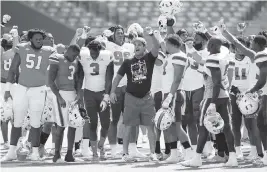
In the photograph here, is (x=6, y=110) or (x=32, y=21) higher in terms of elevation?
(x=32, y=21)

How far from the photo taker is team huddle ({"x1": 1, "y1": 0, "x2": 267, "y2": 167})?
836cm

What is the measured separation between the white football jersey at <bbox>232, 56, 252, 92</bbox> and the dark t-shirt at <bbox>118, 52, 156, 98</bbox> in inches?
50.9

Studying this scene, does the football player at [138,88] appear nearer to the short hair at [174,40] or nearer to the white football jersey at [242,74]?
the short hair at [174,40]

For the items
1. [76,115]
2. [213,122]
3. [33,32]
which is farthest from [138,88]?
[33,32]

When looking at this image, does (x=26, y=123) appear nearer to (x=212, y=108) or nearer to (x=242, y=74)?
(x=212, y=108)

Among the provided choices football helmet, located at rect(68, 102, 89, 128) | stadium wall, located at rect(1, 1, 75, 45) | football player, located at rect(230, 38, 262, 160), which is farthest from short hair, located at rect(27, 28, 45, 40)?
stadium wall, located at rect(1, 1, 75, 45)

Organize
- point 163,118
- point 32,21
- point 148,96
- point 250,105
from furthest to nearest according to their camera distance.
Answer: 1. point 32,21
2. point 148,96
3. point 163,118
4. point 250,105

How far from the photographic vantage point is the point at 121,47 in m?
10.1

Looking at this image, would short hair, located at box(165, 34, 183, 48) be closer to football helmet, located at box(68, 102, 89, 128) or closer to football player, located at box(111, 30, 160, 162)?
football player, located at box(111, 30, 160, 162)

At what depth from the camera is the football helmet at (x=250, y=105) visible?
830 centimetres

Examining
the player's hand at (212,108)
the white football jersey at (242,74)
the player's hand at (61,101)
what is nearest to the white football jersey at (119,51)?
the player's hand at (61,101)

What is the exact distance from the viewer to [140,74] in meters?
8.84

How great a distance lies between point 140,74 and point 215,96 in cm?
130

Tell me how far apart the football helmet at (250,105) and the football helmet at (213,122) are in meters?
0.45
